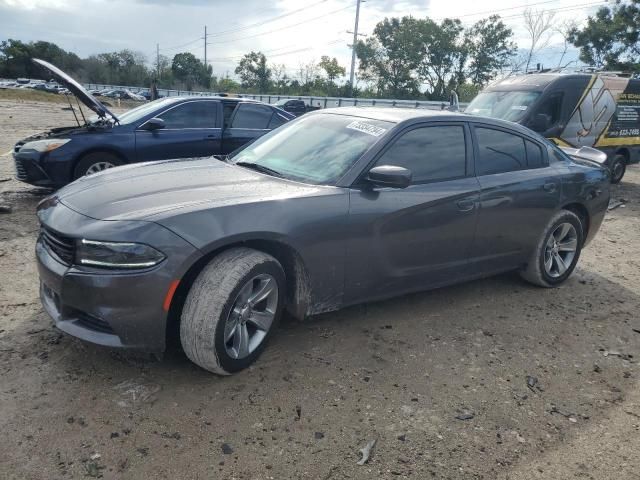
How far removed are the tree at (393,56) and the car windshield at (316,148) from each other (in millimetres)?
48136

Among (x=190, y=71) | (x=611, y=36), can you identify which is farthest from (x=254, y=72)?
(x=611, y=36)

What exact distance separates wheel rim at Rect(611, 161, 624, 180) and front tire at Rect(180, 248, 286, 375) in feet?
34.0

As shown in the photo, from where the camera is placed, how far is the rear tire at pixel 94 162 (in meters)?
6.50

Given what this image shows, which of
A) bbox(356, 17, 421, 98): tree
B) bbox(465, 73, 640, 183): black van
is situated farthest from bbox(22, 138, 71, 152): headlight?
bbox(356, 17, 421, 98): tree

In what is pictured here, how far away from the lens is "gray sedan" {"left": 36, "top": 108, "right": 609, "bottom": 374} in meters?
Result: 2.62

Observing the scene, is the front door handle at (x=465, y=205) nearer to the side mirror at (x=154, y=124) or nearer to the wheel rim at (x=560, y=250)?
the wheel rim at (x=560, y=250)

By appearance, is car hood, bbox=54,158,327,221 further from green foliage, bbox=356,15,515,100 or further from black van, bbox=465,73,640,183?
green foliage, bbox=356,15,515,100

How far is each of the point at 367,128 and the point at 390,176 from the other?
64cm

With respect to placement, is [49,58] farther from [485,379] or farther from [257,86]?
[485,379]

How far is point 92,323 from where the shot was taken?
2.70m

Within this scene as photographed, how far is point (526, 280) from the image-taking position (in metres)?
4.75

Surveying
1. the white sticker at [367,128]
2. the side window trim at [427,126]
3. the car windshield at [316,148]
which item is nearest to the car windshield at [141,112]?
the car windshield at [316,148]

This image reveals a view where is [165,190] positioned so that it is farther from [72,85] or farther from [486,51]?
[486,51]

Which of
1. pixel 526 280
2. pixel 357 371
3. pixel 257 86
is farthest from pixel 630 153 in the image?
pixel 257 86
